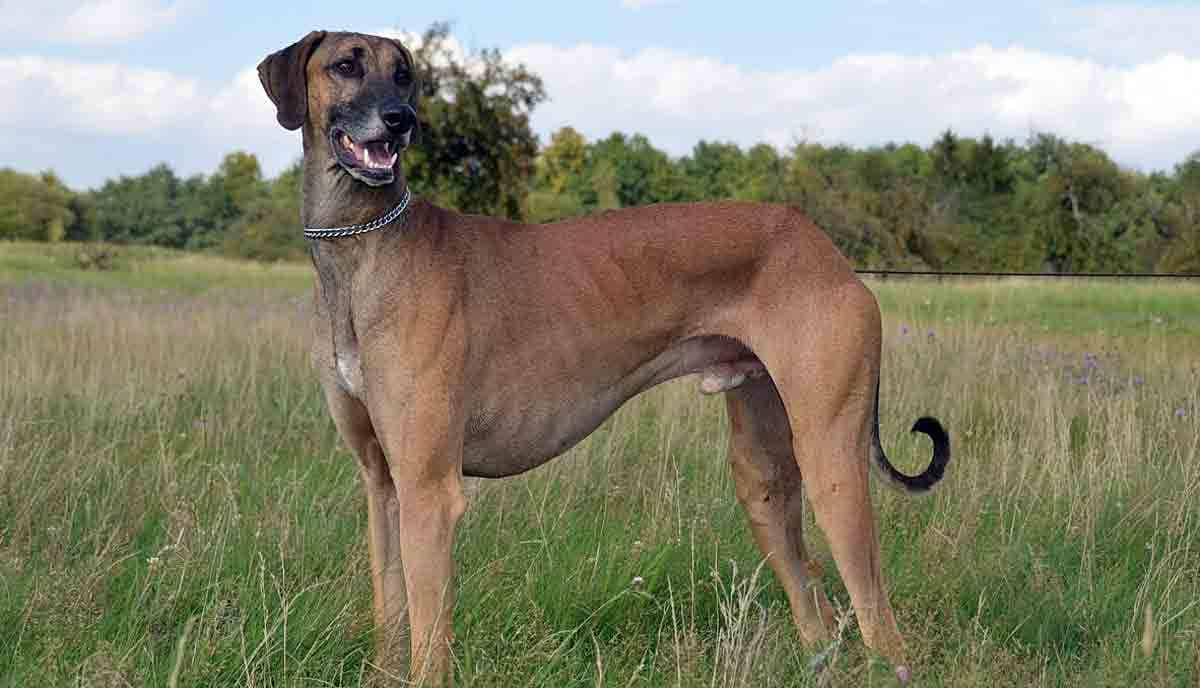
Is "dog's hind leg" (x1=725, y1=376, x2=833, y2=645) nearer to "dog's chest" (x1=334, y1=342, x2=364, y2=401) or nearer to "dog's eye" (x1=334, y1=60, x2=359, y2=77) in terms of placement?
"dog's chest" (x1=334, y1=342, x2=364, y2=401)

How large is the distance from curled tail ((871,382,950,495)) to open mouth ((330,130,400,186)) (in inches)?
77.1

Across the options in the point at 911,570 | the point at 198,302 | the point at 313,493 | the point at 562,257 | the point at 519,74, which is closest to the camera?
the point at 562,257

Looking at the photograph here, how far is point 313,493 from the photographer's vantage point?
5809mm

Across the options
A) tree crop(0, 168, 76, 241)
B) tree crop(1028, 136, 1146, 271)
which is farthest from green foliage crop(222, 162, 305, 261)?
tree crop(1028, 136, 1146, 271)

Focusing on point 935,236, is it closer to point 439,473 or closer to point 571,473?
point 571,473

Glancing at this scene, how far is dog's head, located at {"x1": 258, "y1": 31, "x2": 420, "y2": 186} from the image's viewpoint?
12.0ft

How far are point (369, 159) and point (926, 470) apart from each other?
7.64ft

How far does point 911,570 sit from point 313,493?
2865 mm

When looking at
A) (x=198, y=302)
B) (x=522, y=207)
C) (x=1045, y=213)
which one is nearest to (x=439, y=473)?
(x=198, y=302)

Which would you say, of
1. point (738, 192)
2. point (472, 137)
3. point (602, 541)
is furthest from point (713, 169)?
point (602, 541)

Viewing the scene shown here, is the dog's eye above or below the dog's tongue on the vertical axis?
above

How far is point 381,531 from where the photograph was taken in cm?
407

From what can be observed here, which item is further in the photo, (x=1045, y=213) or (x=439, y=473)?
(x=1045, y=213)

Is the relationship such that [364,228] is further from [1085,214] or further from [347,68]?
[1085,214]
